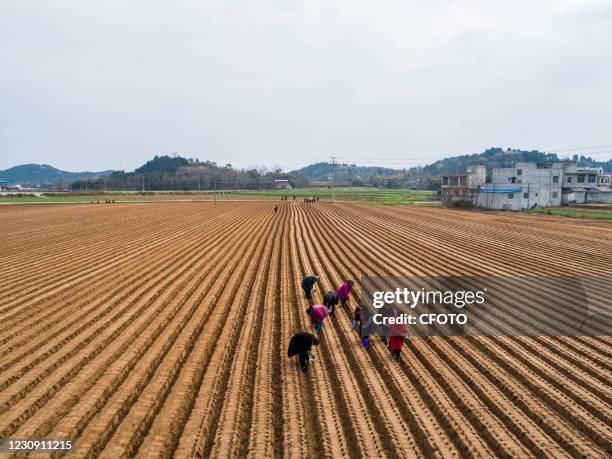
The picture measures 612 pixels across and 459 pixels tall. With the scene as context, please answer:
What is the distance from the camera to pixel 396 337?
30.7ft

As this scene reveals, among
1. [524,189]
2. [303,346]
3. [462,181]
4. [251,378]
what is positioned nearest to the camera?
[251,378]

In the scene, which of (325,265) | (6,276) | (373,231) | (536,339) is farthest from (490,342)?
(373,231)

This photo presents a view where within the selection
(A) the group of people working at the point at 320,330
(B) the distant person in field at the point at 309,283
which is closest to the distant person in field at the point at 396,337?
(A) the group of people working at the point at 320,330

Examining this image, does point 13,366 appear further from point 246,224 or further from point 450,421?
point 246,224

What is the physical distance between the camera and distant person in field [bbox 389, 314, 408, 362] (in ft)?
30.6

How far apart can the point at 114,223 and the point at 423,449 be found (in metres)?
33.6

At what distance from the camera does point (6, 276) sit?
54.5 ft

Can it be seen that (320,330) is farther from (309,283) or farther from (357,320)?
(309,283)

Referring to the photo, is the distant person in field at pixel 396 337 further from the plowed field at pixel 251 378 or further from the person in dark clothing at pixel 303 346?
the person in dark clothing at pixel 303 346

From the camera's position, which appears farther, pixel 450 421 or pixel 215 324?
pixel 215 324

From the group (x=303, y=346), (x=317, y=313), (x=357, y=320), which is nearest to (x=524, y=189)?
(x=357, y=320)

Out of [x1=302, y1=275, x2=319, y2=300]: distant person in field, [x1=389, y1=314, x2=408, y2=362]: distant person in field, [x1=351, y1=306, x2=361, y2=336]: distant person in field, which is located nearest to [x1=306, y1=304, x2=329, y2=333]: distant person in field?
[x1=351, y1=306, x2=361, y2=336]: distant person in field

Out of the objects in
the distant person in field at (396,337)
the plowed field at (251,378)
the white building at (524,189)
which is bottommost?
the plowed field at (251,378)

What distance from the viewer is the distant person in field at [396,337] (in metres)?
9.34
